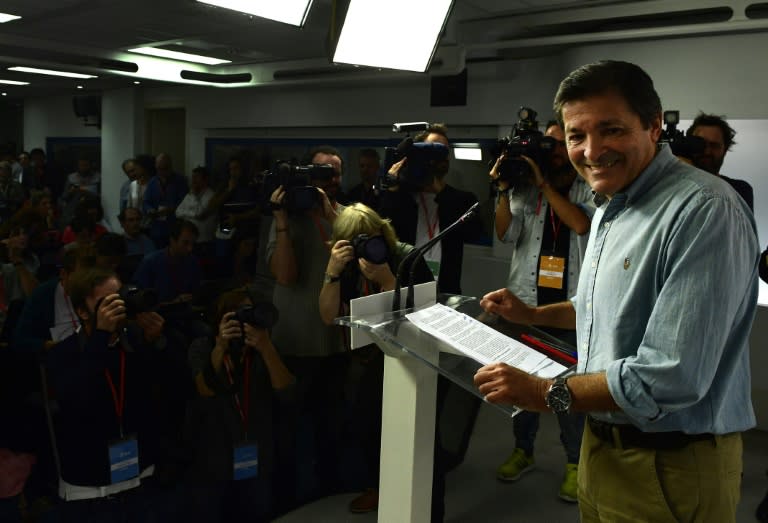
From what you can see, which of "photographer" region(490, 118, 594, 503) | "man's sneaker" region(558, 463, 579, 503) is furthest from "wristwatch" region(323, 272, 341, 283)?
"man's sneaker" region(558, 463, 579, 503)

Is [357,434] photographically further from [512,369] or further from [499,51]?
[499,51]

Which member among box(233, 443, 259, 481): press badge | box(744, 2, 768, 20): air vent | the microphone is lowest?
box(233, 443, 259, 481): press badge

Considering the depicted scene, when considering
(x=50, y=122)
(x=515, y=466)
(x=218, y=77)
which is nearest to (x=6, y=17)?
(x=218, y=77)

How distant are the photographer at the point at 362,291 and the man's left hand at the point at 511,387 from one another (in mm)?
1003

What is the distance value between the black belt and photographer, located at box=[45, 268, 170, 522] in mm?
1511

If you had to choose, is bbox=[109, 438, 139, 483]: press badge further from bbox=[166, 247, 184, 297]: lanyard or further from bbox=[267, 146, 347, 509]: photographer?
bbox=[166, 247, 184, 297]: lanyard

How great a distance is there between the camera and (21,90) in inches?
366

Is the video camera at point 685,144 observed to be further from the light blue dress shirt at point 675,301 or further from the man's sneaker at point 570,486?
the light blue dress shirt at point 675,301

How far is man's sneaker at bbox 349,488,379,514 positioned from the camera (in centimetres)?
261

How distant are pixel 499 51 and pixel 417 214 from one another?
2233 millimetres

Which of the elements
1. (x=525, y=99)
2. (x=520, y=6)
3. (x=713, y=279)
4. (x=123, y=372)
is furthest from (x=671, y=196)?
(x=525, y=99)

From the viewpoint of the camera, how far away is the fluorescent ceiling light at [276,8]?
2.04 meters

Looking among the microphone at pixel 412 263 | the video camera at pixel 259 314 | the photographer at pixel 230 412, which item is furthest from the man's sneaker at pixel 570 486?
the microphone at pixel 412 263

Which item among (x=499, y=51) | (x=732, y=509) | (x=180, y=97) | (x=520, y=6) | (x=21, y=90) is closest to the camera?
(x=732, y=509)
